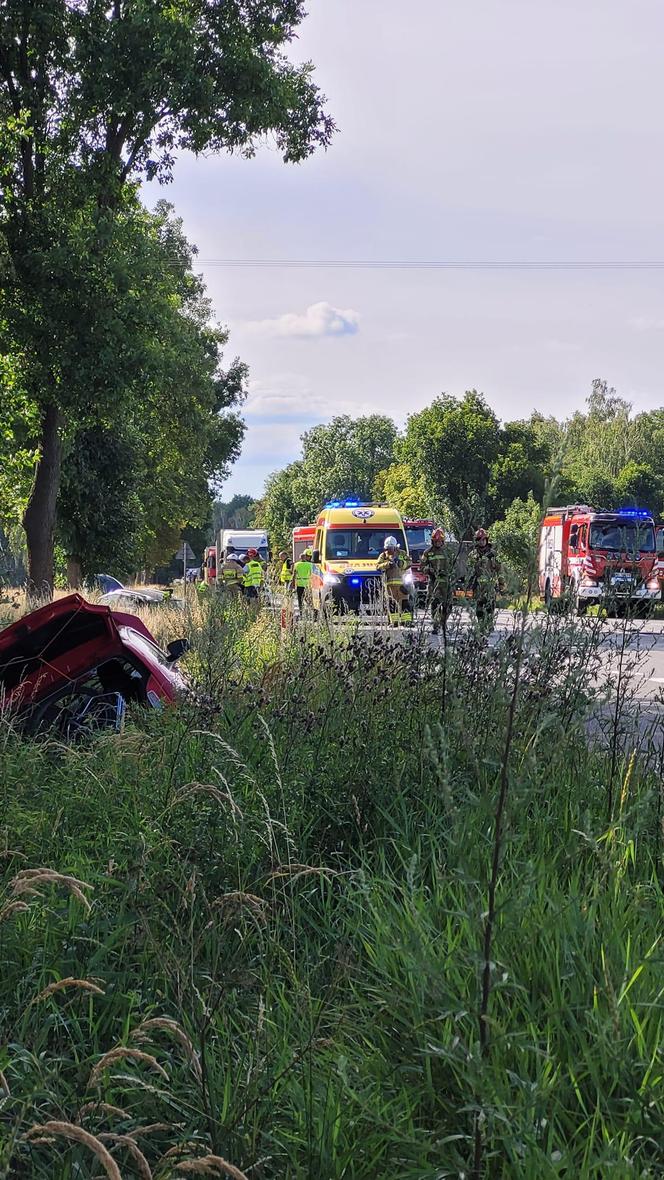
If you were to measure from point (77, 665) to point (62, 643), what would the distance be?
0.65ft

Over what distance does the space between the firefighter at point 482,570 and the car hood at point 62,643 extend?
8.19 feet

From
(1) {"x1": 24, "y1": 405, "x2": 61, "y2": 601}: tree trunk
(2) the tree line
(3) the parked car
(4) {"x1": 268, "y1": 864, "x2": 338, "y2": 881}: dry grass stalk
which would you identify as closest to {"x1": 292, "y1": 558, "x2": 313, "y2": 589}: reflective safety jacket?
(3) the parked car

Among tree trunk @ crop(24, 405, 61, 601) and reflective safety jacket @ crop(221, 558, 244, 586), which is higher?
tree trunk @ crop(24, 405, 61, 601)

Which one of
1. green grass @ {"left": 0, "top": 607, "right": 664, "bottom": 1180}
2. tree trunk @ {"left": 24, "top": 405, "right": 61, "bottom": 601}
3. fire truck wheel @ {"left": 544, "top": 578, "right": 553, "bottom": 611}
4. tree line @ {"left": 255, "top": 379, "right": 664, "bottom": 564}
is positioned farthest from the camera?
tree line @ {"left": 255, "top": 379, "right": 664, "bottom": 564}

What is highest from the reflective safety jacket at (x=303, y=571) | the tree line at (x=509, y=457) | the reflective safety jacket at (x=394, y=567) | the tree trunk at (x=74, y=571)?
the tree line at (x=509, y=457)

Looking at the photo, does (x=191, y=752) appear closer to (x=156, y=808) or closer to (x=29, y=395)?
(x=156, y=808)

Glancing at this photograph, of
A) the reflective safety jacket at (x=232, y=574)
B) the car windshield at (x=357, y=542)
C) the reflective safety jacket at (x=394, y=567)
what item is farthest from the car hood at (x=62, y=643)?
the car windshield at (x=357, y=542)

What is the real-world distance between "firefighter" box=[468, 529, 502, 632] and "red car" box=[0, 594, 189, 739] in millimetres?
2022

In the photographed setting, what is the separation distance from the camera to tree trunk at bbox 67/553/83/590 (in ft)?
115

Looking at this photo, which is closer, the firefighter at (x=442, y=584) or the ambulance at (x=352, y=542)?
the firefighter at (x=442, y=584)

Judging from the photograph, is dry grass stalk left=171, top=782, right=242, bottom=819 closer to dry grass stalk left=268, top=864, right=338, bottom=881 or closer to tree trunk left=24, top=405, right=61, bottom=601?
dry grass stalk left=268, top=864, right=338, bottom=881

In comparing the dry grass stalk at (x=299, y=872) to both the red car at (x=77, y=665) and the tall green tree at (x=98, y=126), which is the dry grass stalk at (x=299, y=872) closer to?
the red car at (x=77, y=665)

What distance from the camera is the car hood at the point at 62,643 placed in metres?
7.24

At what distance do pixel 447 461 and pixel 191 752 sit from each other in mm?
56178
